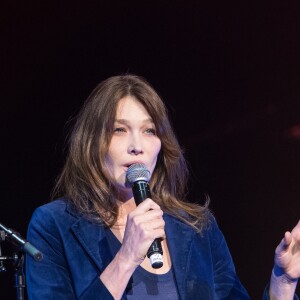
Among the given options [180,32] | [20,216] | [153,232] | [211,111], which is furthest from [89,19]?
[153,232]

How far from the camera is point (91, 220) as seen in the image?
253cm

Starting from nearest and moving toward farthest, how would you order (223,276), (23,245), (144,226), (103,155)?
(144,226)
(23,245)
(103,155)
(223,276)

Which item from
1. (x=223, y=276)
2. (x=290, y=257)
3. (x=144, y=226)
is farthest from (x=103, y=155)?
(x=290, y=257)

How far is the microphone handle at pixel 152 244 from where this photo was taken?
198cm

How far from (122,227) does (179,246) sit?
0.25 meters

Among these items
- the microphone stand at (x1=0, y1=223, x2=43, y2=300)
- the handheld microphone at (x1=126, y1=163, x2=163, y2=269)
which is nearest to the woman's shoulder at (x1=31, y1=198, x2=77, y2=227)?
the microphone stand at (x1=0, y1=223, x2=43, y2=300)

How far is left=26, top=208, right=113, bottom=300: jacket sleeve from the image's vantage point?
2.24 m

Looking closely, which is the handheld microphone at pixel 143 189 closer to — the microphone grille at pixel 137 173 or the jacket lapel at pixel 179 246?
the microphone grille at pixel 137 173

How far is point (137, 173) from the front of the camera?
2.30 meters

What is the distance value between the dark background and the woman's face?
1406mm

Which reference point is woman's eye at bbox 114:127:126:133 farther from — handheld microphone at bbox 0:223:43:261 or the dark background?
the dark background

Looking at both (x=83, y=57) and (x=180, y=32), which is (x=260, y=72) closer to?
(x=180, y=32)

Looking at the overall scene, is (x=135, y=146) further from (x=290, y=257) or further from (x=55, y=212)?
(x=290, y=257)

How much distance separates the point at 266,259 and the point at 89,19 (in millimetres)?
2023
